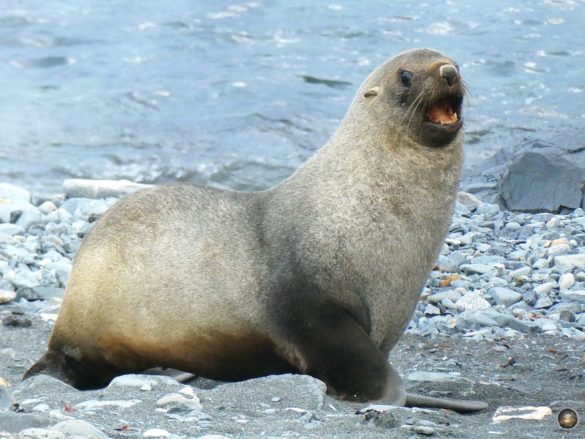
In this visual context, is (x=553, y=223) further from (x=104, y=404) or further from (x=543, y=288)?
(x=104, y=404)

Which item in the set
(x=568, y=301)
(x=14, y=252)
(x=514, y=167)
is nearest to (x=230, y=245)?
(x=568, y=301)

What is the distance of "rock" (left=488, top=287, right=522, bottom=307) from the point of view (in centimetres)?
754

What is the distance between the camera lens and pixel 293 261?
5.46 metres

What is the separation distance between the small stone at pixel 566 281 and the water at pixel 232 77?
4.91 m

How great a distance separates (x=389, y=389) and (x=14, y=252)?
14.2 ft

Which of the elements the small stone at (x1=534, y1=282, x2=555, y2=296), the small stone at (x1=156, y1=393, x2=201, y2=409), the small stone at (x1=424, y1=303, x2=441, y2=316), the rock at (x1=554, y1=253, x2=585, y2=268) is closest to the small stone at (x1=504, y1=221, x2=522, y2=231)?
the rock at (x1=554, y1=253, x2=585, y2=268)

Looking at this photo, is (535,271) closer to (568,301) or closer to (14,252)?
(568,301)

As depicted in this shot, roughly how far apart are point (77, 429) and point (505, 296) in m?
4.37

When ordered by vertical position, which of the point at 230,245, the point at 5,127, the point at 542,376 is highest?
the point at 230,245

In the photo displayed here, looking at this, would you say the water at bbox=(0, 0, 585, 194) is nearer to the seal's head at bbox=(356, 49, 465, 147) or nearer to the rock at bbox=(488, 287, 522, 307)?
the rock at bbox=(488, 287, 522, 307)

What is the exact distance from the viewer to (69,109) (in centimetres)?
1633

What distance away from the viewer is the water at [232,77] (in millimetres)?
14109

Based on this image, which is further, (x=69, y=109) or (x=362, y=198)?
(x=69, y=109)

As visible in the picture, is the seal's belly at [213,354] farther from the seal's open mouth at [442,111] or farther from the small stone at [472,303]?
the small stone at [472,303]
